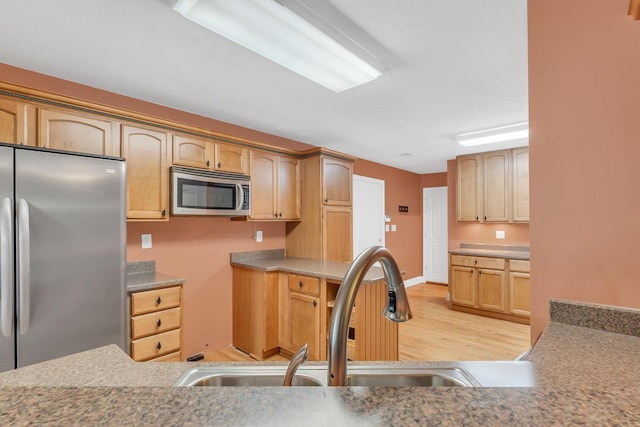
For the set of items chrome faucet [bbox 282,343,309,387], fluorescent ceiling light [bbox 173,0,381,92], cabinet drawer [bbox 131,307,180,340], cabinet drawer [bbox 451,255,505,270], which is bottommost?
cabinet drawer [bbox 131,307,180,340]

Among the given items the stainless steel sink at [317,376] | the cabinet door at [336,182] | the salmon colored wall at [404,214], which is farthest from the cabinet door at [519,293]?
the stainless steel sink at [317,376]

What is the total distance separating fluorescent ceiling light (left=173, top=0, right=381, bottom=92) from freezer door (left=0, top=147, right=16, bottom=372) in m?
1.19

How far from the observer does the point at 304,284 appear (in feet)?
9.22

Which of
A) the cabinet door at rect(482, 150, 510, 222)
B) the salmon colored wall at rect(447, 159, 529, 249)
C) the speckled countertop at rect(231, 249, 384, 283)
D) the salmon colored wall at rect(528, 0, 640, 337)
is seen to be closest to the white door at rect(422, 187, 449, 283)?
the salmon colored wall at rect(447, 159, 529, 249)

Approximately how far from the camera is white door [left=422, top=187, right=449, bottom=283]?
6.24m

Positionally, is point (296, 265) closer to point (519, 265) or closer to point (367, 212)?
point (367, 212)

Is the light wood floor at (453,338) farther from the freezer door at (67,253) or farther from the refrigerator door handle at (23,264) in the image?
the refrigerator door handle at (23,264)

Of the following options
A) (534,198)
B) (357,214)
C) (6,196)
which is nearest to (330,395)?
(534,198)

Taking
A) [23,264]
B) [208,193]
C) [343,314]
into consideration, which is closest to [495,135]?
[208,193]

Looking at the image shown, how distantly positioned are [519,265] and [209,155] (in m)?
3.90

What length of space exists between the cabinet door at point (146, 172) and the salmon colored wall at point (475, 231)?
4153 millimetres

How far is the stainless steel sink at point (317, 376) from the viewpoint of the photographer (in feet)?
2.70

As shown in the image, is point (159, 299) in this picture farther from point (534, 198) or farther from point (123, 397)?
point (534, 198)

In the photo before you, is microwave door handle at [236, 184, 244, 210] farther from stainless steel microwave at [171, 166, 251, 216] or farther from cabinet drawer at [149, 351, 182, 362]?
cabinet drawer at [149, 351, 182, 362]
